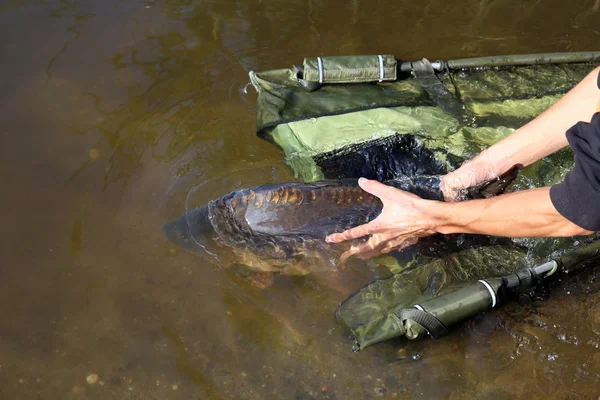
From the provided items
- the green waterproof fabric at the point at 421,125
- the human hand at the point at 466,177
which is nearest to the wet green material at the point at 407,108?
the green waterproof fabric at the point at 421,125

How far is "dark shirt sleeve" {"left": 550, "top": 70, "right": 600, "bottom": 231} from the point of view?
85.7 inches

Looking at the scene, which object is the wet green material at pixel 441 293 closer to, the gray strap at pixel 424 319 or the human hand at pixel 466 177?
the gray strap at pixel 424 319

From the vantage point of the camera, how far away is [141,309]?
9.73 feet

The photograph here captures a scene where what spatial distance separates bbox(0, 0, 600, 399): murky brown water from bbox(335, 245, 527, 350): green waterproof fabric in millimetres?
162

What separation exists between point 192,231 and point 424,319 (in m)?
1.36

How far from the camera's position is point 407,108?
367 cm

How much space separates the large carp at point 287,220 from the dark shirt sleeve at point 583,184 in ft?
2.87

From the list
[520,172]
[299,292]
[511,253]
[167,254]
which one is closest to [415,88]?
[520,172]

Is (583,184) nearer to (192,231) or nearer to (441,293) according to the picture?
(441,293)

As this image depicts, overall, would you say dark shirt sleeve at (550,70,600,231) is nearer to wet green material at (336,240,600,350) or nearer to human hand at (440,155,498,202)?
wet green material at (336,240,600,350)

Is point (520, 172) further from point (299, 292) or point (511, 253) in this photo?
point (299, 292)

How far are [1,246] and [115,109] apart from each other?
1.31m

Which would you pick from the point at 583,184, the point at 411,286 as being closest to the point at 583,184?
the point at 583,184

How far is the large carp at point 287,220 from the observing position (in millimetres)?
2914
